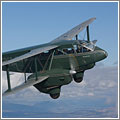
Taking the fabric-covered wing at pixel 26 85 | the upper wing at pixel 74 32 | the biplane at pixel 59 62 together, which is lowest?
the fabric-covered wing at pixel 26 85

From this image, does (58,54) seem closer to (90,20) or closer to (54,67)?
(54,67)

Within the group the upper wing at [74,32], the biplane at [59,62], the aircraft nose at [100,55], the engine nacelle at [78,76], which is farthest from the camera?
the upper wing at [74,32]

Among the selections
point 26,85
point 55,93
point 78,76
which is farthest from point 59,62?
point 26,85

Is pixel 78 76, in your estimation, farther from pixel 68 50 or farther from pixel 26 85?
pixel 26 85

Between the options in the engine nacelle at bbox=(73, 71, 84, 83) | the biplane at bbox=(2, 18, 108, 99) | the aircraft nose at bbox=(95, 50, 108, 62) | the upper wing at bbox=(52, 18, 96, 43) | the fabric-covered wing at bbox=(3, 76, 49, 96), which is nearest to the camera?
the fabric-covered wing at bbox=(3, 76, 49, 96)

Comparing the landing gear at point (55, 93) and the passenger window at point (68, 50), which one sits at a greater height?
the passenger window at point (68, 50)

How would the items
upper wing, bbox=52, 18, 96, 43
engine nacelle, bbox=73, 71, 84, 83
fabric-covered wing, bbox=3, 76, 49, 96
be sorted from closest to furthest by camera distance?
fabric-covered wing, bbox=3, 76, 49, 96 < engine nacelle, bbox=73, 71, 84, 83 < upper wing, bbox=52, 18, 96, 43

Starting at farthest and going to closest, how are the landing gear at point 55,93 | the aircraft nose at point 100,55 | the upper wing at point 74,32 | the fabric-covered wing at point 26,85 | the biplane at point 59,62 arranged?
1. the upper wing at point 74,32
2. the aircraft nose at point 100,55
3. the landing gear at point 55,93
4. the biplane at point 59,62
5. the fabric-covered wing at point 26,85

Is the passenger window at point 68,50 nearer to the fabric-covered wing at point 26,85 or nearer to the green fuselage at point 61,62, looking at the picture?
the green fuselage at point 61,62

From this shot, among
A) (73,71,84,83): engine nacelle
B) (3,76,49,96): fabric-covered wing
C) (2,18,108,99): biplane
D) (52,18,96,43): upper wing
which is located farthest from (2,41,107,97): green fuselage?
(52,18,96,43): upper wing

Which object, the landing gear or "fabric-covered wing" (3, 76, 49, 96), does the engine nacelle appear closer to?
the landing gear

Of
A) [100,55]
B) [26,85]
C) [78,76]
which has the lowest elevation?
[26,85]

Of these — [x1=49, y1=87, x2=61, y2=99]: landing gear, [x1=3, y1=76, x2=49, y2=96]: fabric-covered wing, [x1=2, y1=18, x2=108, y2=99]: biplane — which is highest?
[x1=2, y1=18, x2=108, y2=99]: biplane

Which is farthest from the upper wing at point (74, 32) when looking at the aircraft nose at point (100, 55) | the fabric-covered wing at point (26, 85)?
the fabric-covered wing at point (26, 85)
